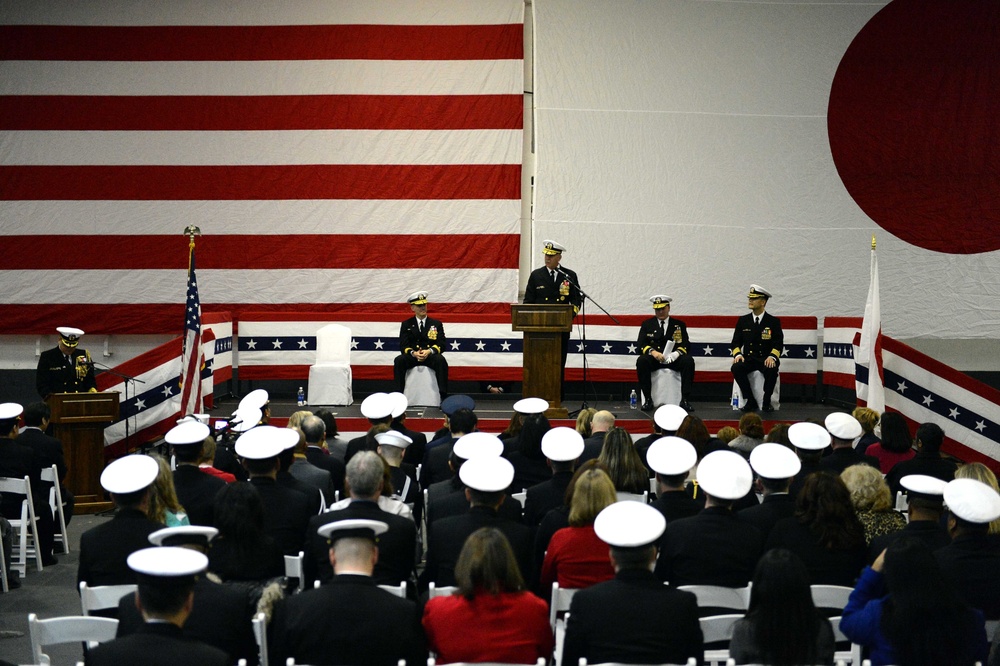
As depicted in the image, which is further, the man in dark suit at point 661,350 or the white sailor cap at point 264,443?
A: the man in dark suit at point 661,350

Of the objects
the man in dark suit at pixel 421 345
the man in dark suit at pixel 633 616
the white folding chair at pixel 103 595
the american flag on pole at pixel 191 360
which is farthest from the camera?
the man in dark suit at pixel 421 345

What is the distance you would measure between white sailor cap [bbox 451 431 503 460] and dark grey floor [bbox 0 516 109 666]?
2129 mm

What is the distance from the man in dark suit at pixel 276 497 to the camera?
167 inches

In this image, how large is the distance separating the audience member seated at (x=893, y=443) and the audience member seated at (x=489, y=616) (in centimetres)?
385

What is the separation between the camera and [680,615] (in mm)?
2973

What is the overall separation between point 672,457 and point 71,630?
2.45 metres

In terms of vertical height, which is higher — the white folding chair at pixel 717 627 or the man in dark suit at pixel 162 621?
the man in dark suit at pixel 162 621

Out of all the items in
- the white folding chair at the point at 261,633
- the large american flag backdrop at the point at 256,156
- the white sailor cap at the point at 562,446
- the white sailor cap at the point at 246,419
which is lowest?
the white folding chair at the point at 261,633

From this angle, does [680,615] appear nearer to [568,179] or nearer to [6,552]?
[6,552]

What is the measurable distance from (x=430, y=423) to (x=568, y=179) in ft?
12.3

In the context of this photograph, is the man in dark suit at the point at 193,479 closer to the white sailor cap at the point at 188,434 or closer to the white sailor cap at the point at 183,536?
the white sailor cap at the point at 188,434

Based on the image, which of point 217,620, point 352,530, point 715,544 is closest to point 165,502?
point 217,620

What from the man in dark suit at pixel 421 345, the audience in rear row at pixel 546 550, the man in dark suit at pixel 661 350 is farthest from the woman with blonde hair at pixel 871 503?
the man in dark suit at pixel 421 345

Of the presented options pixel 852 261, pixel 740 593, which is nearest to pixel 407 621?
pixel 740 593
